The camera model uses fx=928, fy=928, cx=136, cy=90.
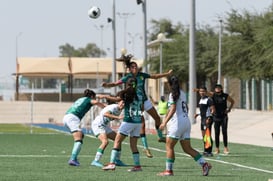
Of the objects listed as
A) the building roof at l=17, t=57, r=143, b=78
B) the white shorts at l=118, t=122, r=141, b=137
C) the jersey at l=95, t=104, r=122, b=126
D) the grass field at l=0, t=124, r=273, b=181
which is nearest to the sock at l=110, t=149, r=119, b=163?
the grass field at l=0, t=124, r=273, b=181

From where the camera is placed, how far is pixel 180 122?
58.1ft

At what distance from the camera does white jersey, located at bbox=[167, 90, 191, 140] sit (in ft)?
58.0

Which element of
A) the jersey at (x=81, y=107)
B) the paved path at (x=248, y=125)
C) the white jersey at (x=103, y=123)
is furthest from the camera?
the paved path at (x=248, y=125)

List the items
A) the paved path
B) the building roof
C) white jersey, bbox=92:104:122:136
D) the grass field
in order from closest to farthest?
1. the grass field
2. white jersey, bbox=92:104:122:136
3. the paved path
4. the building roof

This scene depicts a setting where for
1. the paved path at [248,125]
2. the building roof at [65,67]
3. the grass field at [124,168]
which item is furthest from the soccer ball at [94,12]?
the building roof at [65,67]

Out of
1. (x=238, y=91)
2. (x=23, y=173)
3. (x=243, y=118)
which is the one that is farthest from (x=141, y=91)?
(x=238, y=91)

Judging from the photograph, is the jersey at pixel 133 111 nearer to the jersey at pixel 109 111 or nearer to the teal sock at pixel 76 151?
the teal sock at pixel 76 151

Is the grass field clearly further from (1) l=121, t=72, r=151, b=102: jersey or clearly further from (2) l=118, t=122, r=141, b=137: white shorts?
(1) l=121, t=72, r=151, b=102: jersey

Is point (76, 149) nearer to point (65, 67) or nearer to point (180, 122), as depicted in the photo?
point (180, 122)

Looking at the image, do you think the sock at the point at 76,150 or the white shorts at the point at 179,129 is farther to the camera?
the sock at the point at 76,150

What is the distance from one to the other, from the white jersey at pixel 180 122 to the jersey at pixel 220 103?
7.80m

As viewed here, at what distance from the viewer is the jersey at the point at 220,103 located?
25.5 metres

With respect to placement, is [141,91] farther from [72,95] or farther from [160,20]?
[160,20]

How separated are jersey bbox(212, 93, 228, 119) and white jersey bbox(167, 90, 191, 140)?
7800mm
